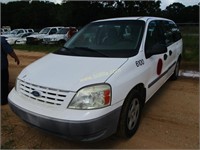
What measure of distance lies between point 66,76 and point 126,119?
0.95 meters

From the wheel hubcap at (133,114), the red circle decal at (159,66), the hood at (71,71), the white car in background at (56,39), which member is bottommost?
the white car in background at (56,39)

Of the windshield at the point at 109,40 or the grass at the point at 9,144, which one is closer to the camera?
the grass at the point at 9,144

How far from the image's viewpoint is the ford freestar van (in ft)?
9.20

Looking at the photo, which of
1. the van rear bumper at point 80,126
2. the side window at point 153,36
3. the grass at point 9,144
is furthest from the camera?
the side window at point 153,36

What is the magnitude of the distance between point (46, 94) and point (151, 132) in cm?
168

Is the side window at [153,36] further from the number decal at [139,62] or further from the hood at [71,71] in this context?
the hood at [71,71]

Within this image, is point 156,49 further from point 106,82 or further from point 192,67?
point 192,67

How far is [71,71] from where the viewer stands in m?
3.16

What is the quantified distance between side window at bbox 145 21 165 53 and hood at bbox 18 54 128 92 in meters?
0.79

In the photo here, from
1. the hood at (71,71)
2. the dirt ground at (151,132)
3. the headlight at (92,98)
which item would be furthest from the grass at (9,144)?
the headlight at (92,98)

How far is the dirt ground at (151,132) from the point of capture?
3.33 meters

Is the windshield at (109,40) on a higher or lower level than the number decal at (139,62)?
higher

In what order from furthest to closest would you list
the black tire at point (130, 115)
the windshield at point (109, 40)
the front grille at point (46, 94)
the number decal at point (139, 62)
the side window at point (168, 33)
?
1. the side window at point (168, 33)
2. the windshield at point (109, 40)
3. the number decal at point (139, 62)
4. the black tire at point (130, 115)
5. the front grille at point (46, 94)

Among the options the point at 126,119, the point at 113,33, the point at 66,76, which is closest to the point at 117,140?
the point at 126,119
